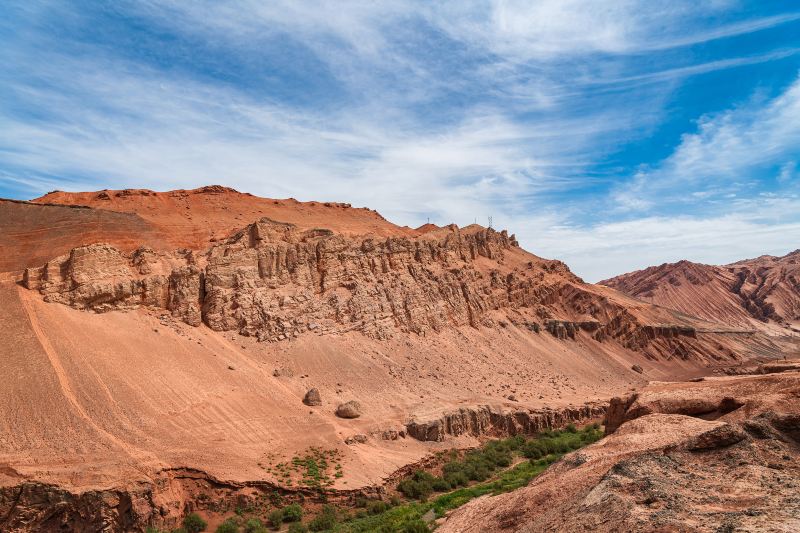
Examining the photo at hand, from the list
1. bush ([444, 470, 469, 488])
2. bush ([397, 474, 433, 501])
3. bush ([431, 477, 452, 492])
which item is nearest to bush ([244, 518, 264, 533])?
bush ([397, 474, 433, 501])

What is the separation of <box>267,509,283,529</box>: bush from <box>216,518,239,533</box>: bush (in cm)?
116

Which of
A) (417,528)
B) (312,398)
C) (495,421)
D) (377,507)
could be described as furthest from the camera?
(495,421)

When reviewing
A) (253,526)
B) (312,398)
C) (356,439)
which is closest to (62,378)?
(253,526)

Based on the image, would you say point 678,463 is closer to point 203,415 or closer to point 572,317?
point 203,415

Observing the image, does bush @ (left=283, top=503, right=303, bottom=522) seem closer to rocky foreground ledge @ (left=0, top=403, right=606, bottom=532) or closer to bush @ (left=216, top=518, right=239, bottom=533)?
rocky foreground ledge @ (left=0, top=403, right=606, bottom=532)

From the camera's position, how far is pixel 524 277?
52906mm

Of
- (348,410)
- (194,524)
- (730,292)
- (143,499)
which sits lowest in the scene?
(194,524)

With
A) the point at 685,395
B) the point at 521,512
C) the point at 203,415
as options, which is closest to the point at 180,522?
the point at 203,415

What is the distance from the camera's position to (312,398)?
26.7m

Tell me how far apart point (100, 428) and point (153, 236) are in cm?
1865

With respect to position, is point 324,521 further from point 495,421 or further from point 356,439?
point 495,421

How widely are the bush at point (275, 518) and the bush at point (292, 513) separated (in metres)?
0.19

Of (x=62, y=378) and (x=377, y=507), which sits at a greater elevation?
(x=62, y=378)

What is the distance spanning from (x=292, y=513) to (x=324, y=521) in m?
1.21
